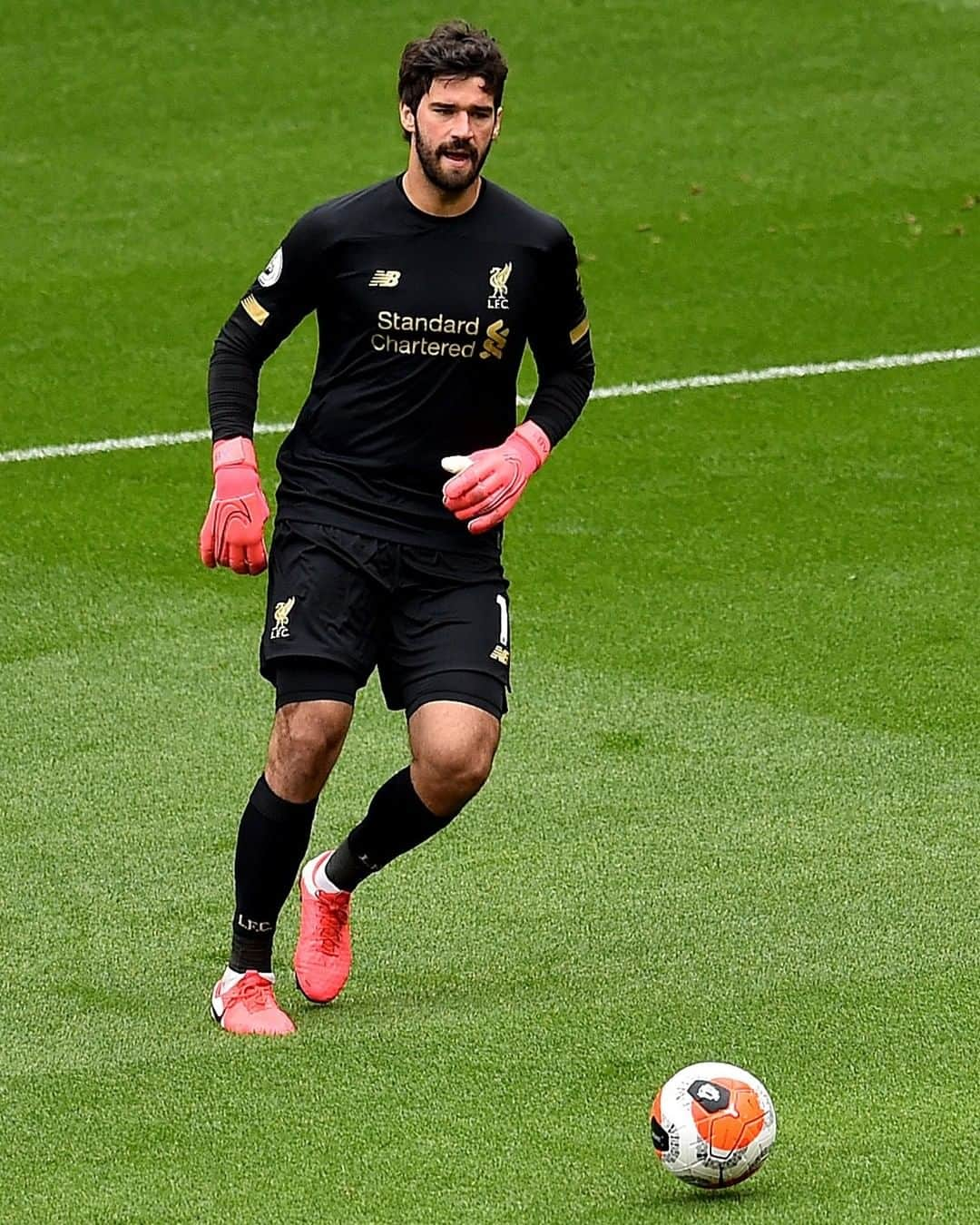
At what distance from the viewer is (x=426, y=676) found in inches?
229

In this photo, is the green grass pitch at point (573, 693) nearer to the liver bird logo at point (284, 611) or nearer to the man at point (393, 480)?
the man at point (393, 480)

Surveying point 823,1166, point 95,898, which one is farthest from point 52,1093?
point 823,1166

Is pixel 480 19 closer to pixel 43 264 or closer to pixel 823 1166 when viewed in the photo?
pixel 43 264

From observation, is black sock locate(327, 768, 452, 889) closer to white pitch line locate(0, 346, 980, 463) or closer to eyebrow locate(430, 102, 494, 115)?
eyebrow locate(430, 102, 494, 115)

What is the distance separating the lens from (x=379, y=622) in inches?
233

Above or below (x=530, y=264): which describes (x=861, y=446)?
below

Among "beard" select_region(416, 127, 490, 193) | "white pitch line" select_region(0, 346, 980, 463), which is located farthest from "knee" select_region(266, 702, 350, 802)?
"white pitch line" select_region(0, 346, 980, 463)

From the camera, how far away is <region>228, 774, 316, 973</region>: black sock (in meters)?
5.84

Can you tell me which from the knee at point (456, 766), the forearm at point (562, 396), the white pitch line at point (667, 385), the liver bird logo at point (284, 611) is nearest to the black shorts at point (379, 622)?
the liver bird logo at point (284, 611)

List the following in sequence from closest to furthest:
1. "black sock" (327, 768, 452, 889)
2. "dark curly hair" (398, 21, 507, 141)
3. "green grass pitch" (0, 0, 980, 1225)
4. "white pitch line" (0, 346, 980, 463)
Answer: "green grass pitch" (0, 0, 980, 1225), "dark curly hair" (398, 21, 507, 141), "black sock" (327, 768, 452, 889), "white pitch line" (0, 346, 980, 463)

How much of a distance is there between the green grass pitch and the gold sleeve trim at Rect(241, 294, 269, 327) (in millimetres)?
1806

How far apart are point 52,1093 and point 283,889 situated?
82 centimetres

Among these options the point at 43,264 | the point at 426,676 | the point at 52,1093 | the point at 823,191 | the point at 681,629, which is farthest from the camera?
the point at 823,191

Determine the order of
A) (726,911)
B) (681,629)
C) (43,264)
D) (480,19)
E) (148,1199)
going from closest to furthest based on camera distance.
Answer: (148,1199) → (726,911) → (681,629) → (43,264) → (480,19)
